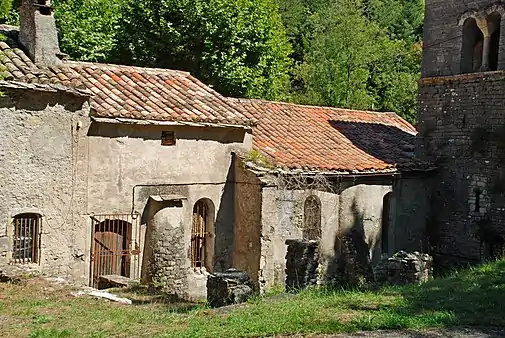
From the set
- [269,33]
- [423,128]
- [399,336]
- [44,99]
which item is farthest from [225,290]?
[269,33]

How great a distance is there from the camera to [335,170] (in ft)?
57.6

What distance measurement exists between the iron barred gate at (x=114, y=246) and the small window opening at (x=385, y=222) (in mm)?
8896

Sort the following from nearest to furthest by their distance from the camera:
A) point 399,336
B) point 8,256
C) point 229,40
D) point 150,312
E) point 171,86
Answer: point 399,336
point 150,312
point 8,256
point 171,86
point 229,40

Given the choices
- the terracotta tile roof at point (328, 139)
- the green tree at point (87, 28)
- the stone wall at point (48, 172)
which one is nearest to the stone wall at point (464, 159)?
the terracotta tile roof at point (328, 139)

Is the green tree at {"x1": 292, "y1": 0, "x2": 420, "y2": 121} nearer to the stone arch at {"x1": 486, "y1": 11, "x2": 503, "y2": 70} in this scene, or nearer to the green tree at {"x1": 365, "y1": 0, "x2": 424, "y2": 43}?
the green tree at {"x1": 365, "y1": 0, "x2": 424, "y2": 43}

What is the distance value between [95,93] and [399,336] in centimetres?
1006

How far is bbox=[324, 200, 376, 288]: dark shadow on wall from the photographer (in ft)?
58.8

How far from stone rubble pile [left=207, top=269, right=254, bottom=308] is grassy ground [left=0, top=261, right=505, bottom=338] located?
0.39 m

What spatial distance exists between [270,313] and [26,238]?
692 cm

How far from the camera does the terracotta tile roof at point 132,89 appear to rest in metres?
14.1

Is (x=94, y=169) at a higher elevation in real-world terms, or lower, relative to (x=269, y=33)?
lower

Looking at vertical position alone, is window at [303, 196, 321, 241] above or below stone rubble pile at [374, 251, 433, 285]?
above

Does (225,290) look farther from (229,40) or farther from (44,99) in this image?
(229,40)

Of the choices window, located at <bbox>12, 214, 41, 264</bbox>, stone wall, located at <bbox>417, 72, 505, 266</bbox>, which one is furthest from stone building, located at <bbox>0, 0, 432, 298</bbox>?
stone wall, located at <bbox>417, 72, 505, 266</bbox>
